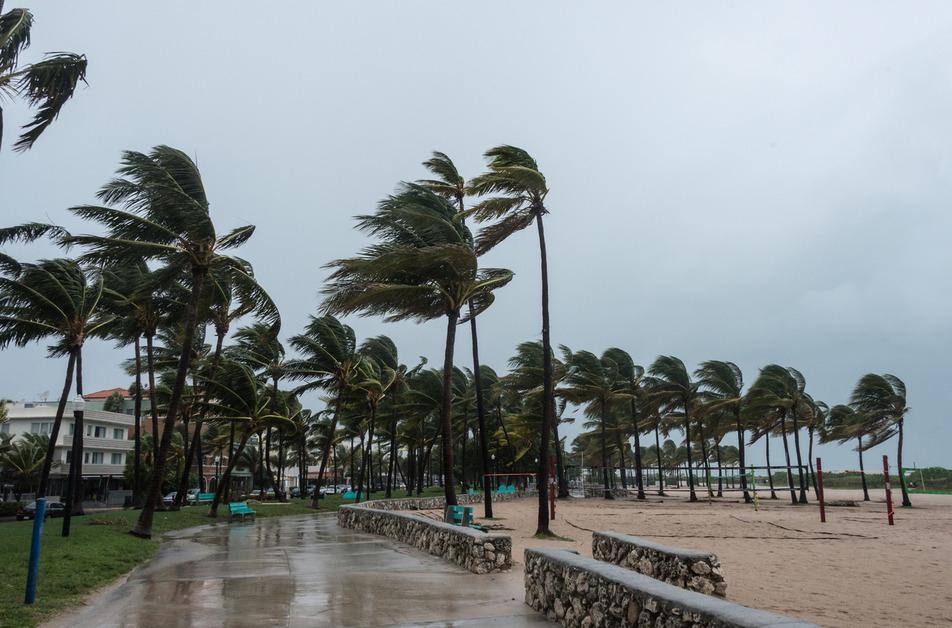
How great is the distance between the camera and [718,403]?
44.5 metres

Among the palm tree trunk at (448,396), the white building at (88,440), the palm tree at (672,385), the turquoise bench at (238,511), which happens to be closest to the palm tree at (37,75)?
the palm tree trunk at (448,396)

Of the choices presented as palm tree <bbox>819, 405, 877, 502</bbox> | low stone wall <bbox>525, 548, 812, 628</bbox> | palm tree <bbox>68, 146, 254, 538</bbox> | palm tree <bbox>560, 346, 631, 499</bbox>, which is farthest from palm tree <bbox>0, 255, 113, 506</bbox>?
palm tree <bbox>819, 405, 877, 502</bbox>

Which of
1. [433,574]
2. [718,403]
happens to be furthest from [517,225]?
[718,403]

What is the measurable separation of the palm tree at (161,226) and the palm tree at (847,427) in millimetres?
39384

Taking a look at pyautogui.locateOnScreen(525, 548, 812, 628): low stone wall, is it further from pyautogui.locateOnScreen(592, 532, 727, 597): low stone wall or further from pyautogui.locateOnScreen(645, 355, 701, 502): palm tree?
pyautogui.locateOnScreen(645, 355, 701, 502): palm tree

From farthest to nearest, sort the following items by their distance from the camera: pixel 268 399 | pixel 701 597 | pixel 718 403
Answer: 1. pixel 718 403
2. pixel 268 399
3. pixel 701 597

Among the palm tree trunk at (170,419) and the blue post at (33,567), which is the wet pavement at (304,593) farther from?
the palm tree trunk at (170,419)

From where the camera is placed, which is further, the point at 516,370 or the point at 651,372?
the point at 651,372

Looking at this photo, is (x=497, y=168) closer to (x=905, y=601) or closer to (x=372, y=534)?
(x=372, y=534)

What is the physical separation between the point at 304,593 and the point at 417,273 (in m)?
11.4

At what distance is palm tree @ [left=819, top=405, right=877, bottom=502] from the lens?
41.3 m

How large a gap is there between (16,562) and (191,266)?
8892 mm

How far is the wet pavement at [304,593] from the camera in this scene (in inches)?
274

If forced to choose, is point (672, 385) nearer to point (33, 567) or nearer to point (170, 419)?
point (170, 419)
